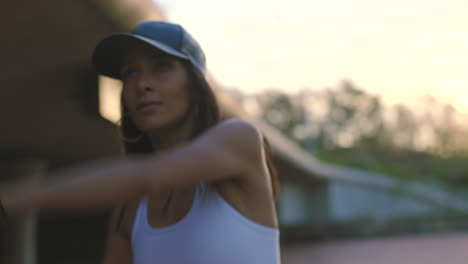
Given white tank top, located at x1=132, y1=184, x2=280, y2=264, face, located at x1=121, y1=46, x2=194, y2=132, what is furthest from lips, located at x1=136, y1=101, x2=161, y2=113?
white tank top, located at x1=132, y1=184, x2=280, y2=264

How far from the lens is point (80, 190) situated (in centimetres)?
100

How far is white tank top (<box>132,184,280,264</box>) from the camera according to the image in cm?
151

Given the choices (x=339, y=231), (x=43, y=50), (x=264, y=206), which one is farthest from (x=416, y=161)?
(x=264, y=206)

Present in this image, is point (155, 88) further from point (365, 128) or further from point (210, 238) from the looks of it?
point (365, 128)

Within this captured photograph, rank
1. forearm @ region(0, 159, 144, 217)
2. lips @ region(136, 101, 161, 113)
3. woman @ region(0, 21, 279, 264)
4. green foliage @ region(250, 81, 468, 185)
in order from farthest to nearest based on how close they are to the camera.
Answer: green foliage @ region(250, 81, 468, 185) → lips @ region(136, 101, 161, 113) → woman @ region(0, 21, 279, 264) → forearm @ region(0, 159, 144, 217)

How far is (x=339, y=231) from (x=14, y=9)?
21.2 m

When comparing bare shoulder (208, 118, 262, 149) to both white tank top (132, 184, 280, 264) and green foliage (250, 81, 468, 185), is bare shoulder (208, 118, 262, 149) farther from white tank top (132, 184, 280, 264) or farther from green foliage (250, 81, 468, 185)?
green foliage (250, 81, 468, 185)

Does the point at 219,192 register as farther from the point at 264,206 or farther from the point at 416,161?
the point at 416,161

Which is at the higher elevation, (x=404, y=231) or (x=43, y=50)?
(x=43, y=50)

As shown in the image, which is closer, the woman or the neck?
the woman

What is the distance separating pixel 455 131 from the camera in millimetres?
54781

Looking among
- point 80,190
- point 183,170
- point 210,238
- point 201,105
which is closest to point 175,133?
point 201,105

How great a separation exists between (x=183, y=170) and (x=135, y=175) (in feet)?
0.38

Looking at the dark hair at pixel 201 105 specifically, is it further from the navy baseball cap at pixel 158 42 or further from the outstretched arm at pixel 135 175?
the outstretched arm at pixel 135 175
